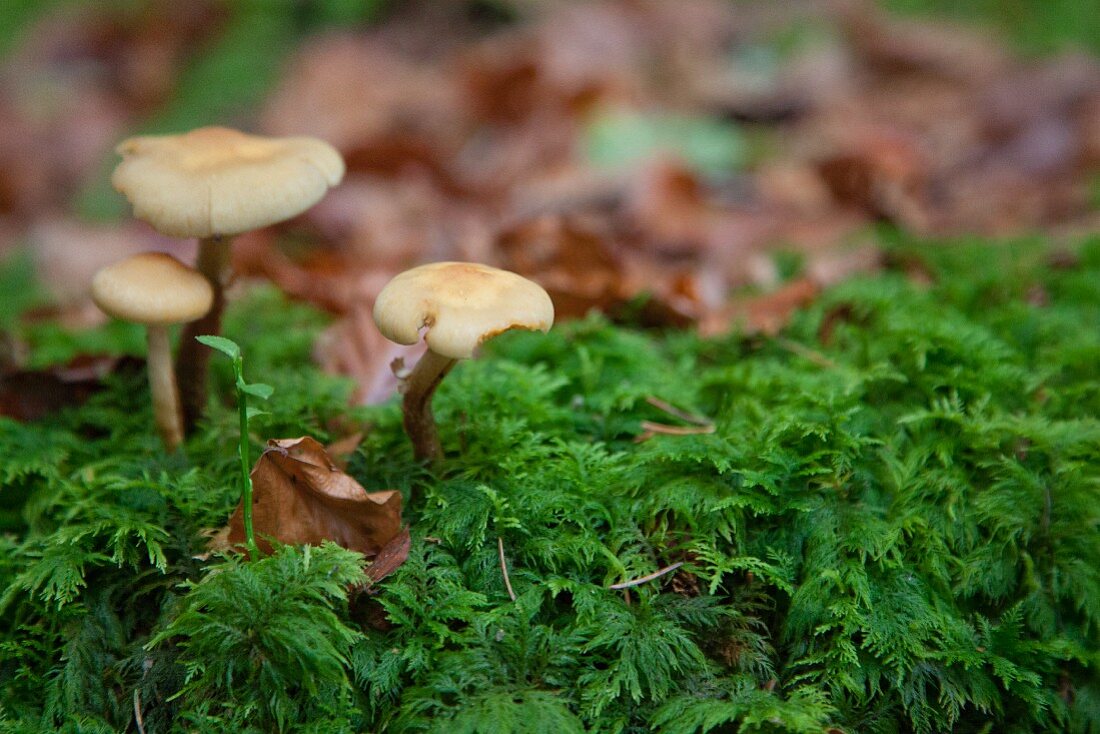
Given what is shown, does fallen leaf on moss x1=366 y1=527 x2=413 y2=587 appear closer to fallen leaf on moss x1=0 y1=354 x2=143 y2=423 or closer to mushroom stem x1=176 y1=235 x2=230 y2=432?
mushroom stem x1=176 y1=235 x2=230 y2=432

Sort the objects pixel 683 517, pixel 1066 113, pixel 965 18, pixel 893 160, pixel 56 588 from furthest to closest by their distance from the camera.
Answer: pixel 965 18 < pixel 1066 113 < pixel 893 160 < pixel 683 517 < pixel 56 588

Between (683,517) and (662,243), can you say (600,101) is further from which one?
(683,517)

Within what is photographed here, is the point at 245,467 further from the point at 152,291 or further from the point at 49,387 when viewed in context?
the point at 49,387

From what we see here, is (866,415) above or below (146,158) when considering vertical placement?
below

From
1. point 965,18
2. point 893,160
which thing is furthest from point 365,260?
point 965,18

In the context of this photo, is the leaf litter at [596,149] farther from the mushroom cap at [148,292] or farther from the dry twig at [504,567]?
the mushroom cap at [148,292]

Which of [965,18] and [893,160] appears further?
[965,18]

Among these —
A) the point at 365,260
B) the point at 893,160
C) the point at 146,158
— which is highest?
the point at 146,158

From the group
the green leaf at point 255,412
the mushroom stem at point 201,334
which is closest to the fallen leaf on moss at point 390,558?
the green leaf at point 255,412
